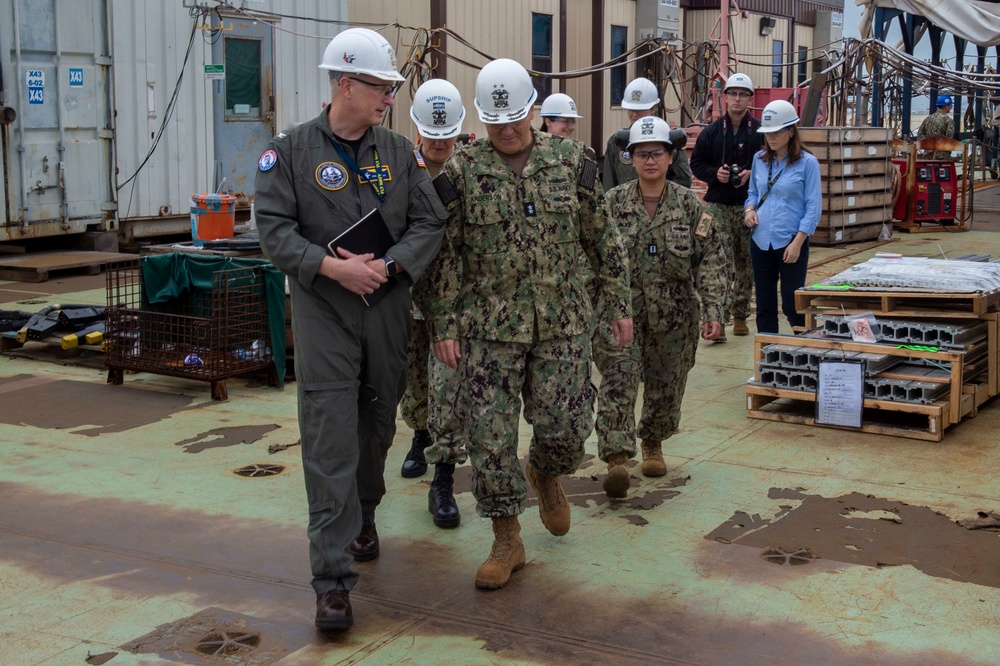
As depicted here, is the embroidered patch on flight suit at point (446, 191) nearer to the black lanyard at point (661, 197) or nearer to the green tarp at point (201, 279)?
the black lanyard at point (661, 197)

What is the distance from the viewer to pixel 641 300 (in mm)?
5902

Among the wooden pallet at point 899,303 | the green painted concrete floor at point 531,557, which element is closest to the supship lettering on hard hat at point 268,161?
the green painted concrete floor at point 531,557

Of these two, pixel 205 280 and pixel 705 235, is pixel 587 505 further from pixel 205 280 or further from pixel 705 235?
pixel 205 280

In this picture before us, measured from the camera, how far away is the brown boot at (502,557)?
4.61 m

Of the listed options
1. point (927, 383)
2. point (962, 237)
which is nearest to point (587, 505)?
point (927, 383)

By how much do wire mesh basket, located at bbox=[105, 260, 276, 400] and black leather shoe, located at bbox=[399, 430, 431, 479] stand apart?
2.08 m

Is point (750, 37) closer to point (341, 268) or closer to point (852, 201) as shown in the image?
point (852, 201)

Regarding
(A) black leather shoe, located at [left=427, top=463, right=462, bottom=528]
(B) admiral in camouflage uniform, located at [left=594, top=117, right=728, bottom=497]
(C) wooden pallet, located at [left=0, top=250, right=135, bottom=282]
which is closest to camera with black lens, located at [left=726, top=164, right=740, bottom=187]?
(B) admiral in camouflage uniform, located at [left=594, top=117, right=728, bottom=497]

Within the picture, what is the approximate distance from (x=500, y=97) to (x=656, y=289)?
1.67 metres

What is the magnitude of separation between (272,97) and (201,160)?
4.93 ft

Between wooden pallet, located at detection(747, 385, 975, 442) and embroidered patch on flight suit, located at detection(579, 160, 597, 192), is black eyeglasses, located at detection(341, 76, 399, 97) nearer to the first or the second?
embroidered patch on flight suit, located at detection(579, 160, 597, 192)

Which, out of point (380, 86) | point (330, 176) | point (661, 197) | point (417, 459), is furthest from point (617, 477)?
point (380, 86)

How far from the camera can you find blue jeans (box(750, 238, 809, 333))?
8172 mm

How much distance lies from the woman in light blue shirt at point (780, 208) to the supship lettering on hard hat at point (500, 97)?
3.72m
